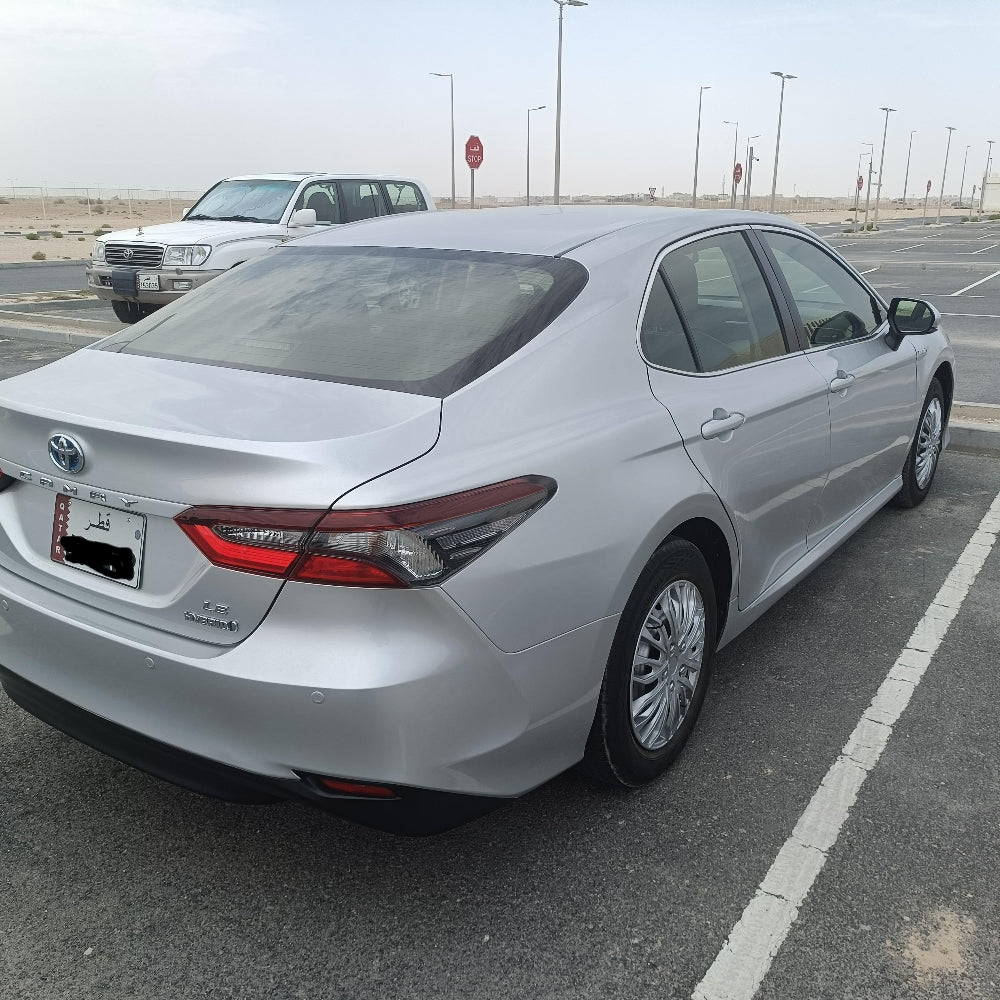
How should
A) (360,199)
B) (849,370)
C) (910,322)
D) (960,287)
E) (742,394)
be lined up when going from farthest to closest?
(960,287)
(360,199)
(910,322)
(849,370)
(742,394)

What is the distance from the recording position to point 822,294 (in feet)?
14.3

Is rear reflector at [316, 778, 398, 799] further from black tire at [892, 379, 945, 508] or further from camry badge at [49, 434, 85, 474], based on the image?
black tire at [892, 379, 945, 508]

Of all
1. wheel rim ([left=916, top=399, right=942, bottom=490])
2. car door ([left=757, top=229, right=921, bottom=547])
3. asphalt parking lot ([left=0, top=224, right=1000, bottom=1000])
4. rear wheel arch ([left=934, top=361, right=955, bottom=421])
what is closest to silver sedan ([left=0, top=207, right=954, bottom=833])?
asphalt parking lot ([left=0, top=224, right=1000, bottom=1000])

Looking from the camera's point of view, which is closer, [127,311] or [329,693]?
[329,693]

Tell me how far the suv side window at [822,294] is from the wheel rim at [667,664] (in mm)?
1447

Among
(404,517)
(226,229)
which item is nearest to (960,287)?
(226,229)

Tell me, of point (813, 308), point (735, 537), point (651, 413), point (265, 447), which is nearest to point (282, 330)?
point (265, 447)

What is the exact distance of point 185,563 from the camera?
218cm

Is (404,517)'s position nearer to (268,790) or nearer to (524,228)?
(268,790)

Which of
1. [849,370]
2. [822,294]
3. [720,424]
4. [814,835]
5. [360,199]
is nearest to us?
[814,835]

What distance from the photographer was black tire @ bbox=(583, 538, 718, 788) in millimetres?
2617

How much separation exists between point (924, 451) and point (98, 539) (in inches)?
178

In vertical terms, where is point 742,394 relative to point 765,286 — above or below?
below

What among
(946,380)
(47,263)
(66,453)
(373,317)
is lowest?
(47,263)
